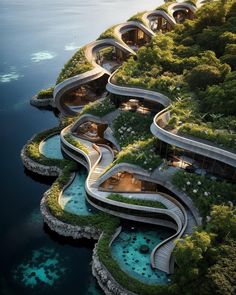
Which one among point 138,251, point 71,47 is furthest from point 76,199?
point 71,47

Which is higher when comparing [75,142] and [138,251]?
[75,142]

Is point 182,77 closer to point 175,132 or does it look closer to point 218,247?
point 175,132

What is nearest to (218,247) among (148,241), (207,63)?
(148,241)

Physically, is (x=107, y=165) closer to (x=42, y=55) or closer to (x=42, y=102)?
(x=42, y=102)

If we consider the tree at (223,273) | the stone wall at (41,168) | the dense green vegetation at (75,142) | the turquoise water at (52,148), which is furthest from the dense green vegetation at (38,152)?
the tree at (223,273)

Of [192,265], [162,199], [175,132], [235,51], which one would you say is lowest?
[162,199]

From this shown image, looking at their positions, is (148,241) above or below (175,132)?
below

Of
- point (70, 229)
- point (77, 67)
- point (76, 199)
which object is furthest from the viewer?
point (77, 67)
